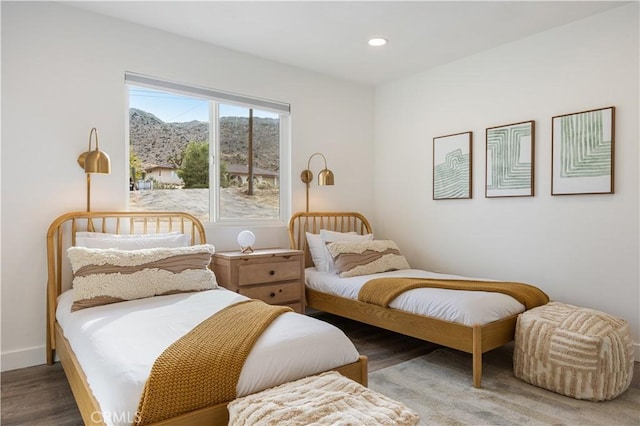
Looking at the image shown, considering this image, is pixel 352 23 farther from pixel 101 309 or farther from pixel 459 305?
pixel 101 309

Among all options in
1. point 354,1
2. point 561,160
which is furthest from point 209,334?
point 561,160

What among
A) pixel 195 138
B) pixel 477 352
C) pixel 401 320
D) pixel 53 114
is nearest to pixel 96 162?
pixel 53 114

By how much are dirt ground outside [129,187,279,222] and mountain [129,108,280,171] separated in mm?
259

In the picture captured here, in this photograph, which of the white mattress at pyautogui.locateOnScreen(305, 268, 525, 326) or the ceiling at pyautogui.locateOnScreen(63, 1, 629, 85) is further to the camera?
the ceiling at pyautogui.locateOnScreen(63, 1, 629, 85)

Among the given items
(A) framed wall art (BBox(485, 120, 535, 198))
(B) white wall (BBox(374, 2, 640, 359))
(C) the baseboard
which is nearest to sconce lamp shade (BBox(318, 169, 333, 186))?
(B) white wall (BBox(374, 2, 640, 359))

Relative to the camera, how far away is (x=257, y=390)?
66.4 inches

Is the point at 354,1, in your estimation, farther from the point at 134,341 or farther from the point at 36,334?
the point at 36,334

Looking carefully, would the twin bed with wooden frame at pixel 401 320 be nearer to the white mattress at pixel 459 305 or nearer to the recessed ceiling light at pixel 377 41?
the white mattress at pixel 459 305

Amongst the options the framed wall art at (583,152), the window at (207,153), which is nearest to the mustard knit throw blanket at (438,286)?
the framed wall art at (583,152)

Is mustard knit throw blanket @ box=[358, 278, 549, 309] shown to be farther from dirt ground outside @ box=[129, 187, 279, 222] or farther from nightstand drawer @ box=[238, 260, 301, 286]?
dirt ground outside @ box=[129, 187, 279, 222]

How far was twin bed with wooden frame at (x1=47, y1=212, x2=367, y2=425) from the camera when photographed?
5.32 feet

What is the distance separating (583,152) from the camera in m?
3.21

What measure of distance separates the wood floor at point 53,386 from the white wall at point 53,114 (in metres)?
0.23

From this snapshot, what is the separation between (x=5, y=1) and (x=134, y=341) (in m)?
2.50
